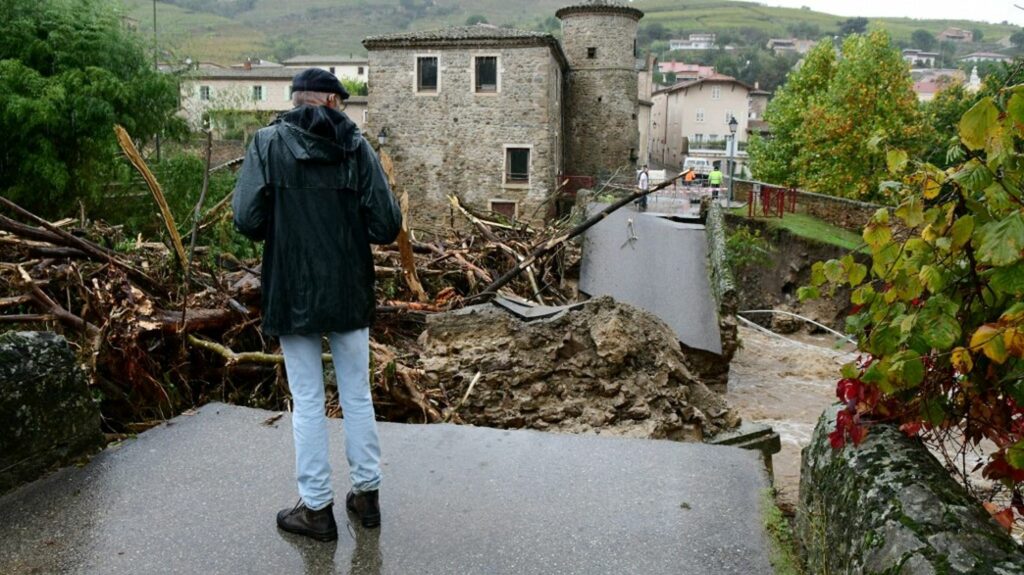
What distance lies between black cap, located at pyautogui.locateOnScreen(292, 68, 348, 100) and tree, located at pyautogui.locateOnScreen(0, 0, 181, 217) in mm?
18768

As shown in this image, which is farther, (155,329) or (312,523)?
(155,329)

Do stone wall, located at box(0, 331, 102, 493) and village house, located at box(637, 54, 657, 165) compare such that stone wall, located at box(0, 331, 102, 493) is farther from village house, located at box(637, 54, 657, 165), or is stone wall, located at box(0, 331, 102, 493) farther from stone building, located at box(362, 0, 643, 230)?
village house, located at box(637, 54, 657, 165)

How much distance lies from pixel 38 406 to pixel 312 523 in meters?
1.53

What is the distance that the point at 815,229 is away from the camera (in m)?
25.8

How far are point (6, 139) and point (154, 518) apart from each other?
1986 cm

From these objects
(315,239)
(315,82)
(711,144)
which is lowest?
(315,239)

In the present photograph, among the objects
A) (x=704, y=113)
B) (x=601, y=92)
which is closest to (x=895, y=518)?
(x=601, y=92)

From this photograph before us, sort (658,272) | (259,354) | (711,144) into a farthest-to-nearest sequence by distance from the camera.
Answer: (711,144) → (658,272) → (259,354)

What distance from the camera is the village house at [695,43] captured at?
7461 inches

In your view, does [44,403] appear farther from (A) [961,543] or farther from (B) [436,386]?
(A) [961,543]

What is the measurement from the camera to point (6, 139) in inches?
775

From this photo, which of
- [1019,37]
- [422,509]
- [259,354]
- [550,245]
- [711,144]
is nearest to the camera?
[422,509]

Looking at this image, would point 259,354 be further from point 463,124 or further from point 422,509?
point 463,124

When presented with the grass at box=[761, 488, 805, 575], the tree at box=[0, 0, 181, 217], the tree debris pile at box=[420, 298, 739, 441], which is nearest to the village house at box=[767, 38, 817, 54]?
the tree at box=[0, 0, 181, 217]
